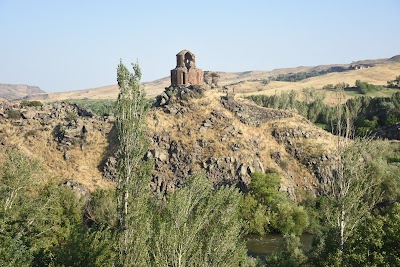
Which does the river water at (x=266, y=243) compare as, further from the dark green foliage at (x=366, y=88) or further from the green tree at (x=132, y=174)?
the dark green foliage at (x=366, y=88)

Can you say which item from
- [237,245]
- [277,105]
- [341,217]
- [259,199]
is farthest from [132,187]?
[277,105]

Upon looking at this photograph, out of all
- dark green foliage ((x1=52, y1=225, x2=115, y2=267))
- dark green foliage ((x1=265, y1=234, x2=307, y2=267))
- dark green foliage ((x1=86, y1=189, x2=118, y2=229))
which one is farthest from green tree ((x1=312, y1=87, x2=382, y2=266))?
dark green foliage ((x1=86, y1=189, x2=118, y2=229))

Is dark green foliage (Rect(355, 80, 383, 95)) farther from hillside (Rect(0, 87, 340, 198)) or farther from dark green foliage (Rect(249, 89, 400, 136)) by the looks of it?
hillside (Rect(0, 87, 340, 198))

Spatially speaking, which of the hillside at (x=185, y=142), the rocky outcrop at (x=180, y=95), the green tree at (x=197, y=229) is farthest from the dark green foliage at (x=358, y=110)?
the green tree at (x=197, y=229)

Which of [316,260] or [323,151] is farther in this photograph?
[323,151]

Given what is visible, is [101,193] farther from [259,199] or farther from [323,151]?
[323,151]

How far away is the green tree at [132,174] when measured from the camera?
77.9 ft

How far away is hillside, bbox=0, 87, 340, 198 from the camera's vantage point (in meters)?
71.8

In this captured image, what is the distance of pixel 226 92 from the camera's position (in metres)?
91.9

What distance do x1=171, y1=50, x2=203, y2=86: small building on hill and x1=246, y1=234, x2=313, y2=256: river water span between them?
41.6 meters

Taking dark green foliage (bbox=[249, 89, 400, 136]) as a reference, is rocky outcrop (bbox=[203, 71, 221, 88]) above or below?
above

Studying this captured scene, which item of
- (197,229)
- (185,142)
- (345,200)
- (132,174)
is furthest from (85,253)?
(185,142)

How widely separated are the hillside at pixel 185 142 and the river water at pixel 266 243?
1139 centimetres

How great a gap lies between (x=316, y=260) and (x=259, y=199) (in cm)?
3554
